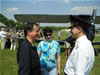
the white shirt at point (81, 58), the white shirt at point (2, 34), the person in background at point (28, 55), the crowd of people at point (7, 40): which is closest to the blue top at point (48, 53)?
the person in background at point (28, 55)

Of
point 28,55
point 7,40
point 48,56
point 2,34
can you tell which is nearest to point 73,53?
point 28,55

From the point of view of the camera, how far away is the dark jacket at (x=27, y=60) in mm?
1999

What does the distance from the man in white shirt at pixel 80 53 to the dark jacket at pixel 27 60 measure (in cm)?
45

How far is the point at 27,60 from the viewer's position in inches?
79.3

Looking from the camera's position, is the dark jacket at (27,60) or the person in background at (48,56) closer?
the dark jacket at (27,60)

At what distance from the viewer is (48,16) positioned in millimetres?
18641

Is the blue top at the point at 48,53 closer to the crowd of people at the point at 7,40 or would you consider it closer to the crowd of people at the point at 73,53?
the crowd of people at the point at 73,53

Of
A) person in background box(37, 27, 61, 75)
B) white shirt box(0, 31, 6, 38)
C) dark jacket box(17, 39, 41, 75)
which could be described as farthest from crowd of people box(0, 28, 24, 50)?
dark jacket box(17, 39, 41, 75)

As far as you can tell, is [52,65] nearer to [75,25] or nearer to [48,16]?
[75,25]

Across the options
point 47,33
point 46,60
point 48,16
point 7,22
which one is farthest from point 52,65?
point 7,22

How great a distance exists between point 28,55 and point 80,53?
0.67 metres

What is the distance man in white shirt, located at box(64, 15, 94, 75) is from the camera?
1.83 meters

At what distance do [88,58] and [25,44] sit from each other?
85 cm

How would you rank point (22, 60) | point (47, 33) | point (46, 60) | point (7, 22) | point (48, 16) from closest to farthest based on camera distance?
point (22, 60), point (46, 60), point (47, 33), point (48, 16), point (7, 22)
